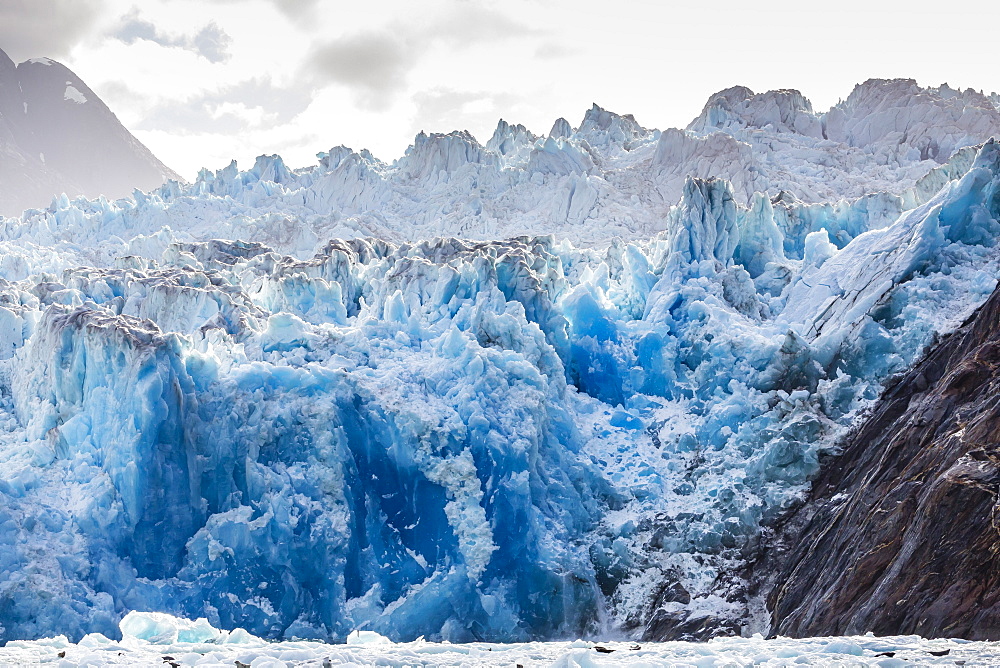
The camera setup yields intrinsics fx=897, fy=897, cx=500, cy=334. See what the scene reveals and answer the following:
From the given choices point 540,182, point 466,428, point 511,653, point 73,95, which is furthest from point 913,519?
point 73,95

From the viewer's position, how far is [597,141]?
57469 mm

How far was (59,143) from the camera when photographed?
92.4 m

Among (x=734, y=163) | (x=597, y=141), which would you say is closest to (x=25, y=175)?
(x=597, y=141)

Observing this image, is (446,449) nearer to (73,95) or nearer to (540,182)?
Result: (540,182)

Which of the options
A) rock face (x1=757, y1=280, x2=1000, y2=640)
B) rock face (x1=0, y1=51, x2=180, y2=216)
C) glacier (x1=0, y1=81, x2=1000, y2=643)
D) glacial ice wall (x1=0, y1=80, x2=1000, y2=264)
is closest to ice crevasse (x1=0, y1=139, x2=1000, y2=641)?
glacier (x1=0, y1=81, x2=1000, y2=643)

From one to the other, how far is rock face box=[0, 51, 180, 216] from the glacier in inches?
2732

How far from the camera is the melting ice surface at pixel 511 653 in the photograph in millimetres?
6754

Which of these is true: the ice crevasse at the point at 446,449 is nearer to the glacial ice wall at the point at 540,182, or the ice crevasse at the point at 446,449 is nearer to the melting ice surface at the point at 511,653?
the melting ice surface at the point at 511,653

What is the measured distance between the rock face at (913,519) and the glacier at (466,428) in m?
0.98

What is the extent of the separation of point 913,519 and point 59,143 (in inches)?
3884

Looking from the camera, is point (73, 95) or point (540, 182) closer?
point (540, 182)

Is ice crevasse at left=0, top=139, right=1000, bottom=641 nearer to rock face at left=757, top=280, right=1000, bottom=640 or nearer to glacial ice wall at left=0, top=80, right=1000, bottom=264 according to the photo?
rock face at left=757, top=280, right=1000, bottom=640

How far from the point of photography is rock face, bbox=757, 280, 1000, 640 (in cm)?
849

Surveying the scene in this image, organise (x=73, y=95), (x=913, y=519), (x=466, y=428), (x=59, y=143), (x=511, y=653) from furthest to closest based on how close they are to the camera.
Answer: (x=73, y=95), (x=59, y=143), (x=466, y=428), (x=913, y=519), (x=511, y=653)
